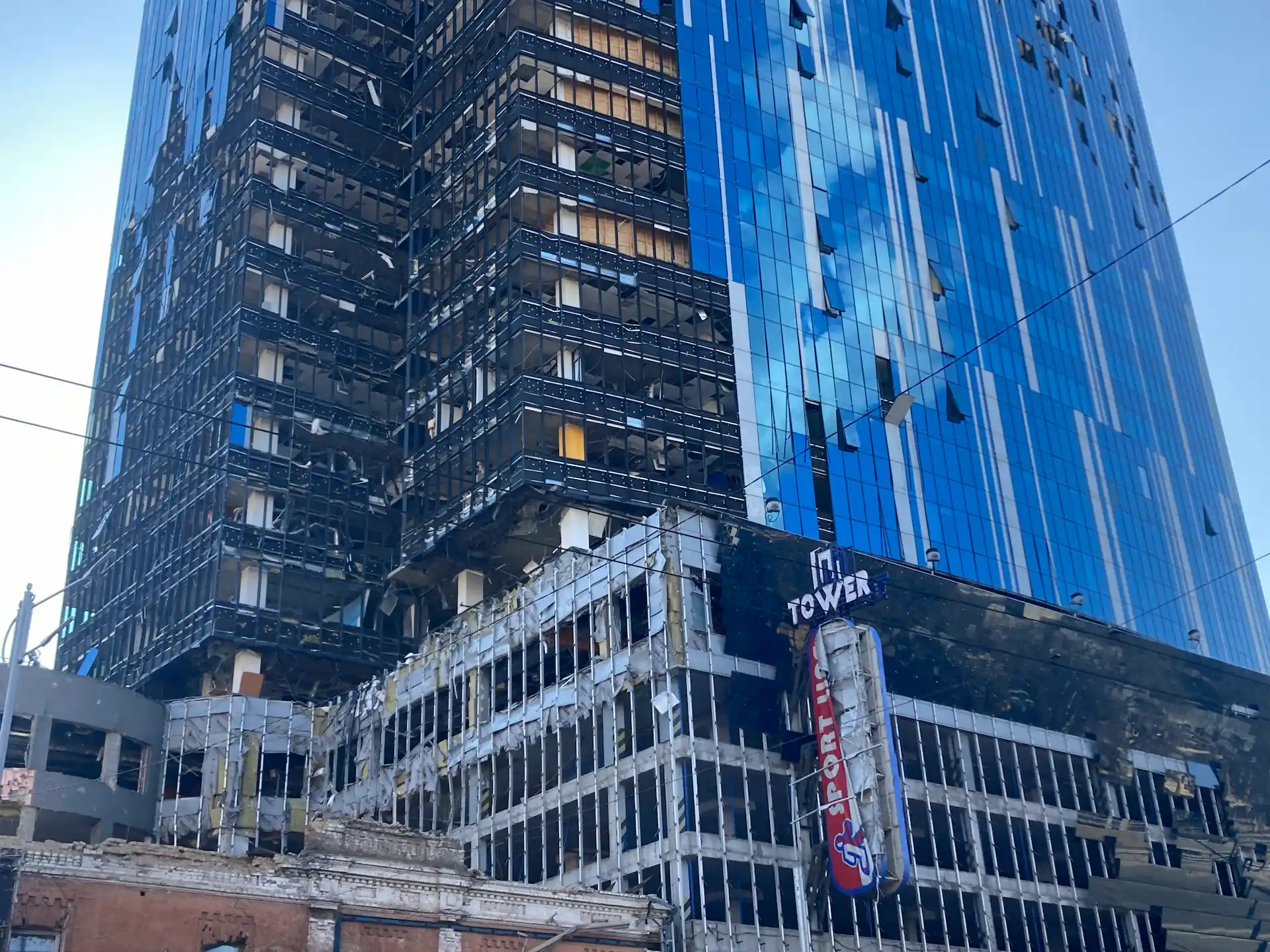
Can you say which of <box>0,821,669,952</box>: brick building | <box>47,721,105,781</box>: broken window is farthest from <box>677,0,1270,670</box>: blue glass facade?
<box>47,721,105,781</box>: broken window

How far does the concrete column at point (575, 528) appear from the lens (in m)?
72.6

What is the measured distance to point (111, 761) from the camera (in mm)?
77938

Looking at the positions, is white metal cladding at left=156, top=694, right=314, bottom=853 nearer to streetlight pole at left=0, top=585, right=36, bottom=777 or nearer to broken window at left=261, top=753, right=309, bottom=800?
broken window at left=261, top=753, right=309, bottom=800

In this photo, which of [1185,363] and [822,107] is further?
[1185,363]

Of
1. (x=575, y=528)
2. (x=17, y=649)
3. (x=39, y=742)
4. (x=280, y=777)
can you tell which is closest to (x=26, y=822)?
(x=39, y=742)

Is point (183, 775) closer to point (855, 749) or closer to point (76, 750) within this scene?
point (76, 750)

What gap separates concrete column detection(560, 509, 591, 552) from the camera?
72625mm

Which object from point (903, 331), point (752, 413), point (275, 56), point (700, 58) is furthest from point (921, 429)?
point (275, 56)

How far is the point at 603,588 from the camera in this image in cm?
6412

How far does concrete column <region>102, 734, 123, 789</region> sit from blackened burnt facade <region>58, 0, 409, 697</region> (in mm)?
7893

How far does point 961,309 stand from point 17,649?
79.2 m

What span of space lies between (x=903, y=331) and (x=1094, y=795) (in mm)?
36761

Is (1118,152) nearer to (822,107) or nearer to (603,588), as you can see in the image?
(822,107)

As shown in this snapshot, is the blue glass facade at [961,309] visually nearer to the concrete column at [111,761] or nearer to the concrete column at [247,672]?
the concrete column at [247,672]
